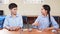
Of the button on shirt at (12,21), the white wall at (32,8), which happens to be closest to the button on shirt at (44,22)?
the button on shirt at (12,21)

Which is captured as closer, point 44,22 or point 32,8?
point 44,22

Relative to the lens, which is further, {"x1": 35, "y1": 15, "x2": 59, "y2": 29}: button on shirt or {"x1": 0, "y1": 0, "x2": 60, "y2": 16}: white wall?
{"x1": 0, "y1": 0, "x2": 60, "y2": 16}: white wall

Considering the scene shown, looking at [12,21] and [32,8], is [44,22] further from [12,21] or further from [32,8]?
[32,8]

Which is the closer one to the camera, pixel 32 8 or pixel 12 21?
pixel 12 21

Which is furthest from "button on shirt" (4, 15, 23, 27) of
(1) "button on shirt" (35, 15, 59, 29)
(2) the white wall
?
(2) the white wall

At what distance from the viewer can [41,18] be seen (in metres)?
3.40

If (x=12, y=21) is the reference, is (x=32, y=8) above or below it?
above

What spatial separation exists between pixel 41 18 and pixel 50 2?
1994 mm

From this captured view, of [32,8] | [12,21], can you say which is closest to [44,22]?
[12,21]

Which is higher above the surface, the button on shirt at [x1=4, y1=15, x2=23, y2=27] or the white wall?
the white wall

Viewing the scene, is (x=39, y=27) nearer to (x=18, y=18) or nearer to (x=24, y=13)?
(x=18, y=18)

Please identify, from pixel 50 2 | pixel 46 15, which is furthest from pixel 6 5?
pixel 46 15

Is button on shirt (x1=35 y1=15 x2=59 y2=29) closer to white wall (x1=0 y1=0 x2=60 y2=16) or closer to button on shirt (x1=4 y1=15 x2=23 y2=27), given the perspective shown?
button on shirt (x1=4 y1=15 x2=23 y2=27)

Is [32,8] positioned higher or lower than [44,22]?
higher
